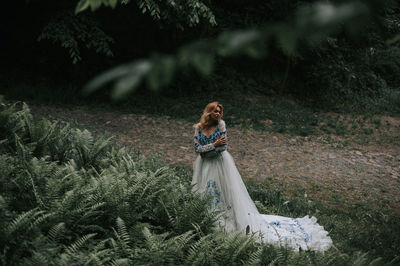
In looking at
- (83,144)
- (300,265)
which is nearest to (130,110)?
(83,144)

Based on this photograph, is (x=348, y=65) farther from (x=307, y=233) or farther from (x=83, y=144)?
(x=83, y=144)

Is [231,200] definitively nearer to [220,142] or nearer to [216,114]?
[220,142]

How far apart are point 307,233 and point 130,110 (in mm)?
9028

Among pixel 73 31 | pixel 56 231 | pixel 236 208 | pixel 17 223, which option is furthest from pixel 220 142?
pixel 73 31

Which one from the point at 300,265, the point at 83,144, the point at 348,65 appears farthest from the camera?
the point at 348,65

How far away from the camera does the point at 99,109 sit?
472 inches

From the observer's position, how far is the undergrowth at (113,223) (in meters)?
3.11

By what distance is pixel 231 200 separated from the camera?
5082 millimetres

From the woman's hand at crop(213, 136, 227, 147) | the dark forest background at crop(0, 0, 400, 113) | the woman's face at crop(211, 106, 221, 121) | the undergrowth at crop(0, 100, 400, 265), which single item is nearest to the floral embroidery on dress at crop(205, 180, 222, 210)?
the undergrowth at crop(0, 100, 400, 265)

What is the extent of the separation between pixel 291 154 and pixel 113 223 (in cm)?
711

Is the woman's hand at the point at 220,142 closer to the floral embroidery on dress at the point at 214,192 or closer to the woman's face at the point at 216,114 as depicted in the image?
the woman's face at the point at 216,114

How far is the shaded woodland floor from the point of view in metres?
7.50

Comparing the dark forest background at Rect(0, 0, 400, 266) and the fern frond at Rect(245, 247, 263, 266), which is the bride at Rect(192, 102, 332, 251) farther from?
the fern frond at Rect(245, 247, 263, 266)

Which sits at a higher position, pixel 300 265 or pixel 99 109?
pixel 99 109
